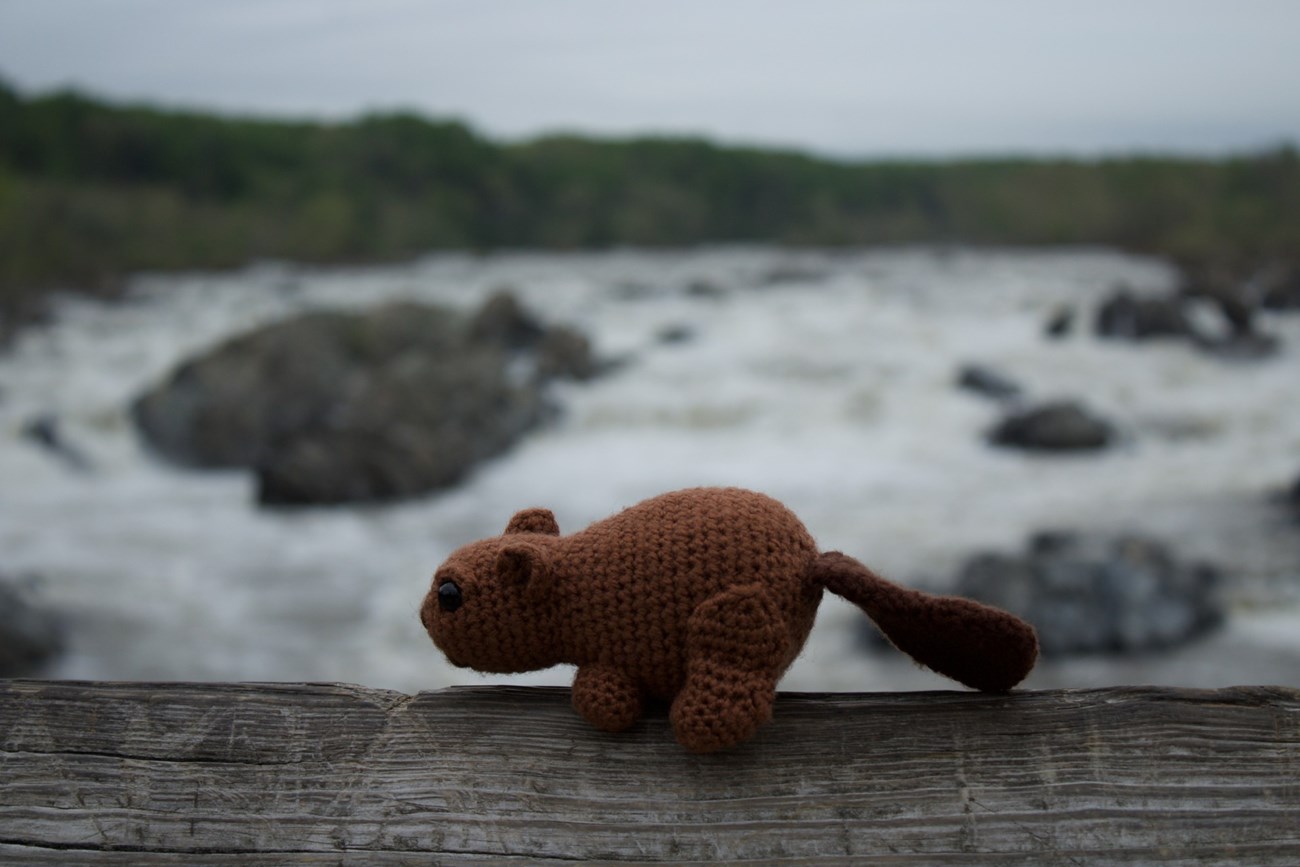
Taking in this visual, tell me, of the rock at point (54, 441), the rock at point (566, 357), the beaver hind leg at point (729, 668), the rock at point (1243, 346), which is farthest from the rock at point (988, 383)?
the beaver hind leg at point (729, 668)

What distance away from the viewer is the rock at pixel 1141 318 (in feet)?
46.3

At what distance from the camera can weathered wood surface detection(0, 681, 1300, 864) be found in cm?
112

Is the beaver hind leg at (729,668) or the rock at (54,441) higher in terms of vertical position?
the beaver hind leg at (729,668)

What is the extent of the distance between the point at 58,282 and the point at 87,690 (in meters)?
25.8

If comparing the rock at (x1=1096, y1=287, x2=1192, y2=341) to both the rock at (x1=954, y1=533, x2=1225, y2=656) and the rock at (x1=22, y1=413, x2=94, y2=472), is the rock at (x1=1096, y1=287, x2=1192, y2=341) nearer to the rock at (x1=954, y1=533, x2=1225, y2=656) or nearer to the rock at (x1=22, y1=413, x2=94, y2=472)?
the rock at (x1=954, y1=533, x2=1225, y2=656)

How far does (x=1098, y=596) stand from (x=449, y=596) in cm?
486

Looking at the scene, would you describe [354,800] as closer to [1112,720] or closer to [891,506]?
[1112,720]

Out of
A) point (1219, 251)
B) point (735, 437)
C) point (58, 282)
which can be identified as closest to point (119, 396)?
point (735, 437)

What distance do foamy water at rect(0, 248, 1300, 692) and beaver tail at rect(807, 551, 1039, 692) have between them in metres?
0.25

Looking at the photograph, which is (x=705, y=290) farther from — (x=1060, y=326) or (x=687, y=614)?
(x=687, y=614)

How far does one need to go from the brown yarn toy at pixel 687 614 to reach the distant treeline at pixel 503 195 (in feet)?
87.1

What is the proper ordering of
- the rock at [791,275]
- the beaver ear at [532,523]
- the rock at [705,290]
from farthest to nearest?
the rock at [791,275], the rock at [705,290], the beaver ear at [532,523]

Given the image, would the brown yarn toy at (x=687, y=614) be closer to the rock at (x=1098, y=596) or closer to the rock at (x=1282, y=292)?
the rock at (x=1098, y=596)

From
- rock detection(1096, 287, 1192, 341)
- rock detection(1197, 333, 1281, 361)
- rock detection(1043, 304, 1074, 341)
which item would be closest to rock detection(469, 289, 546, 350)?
rock detection(1043, 304, 1074, 341)
